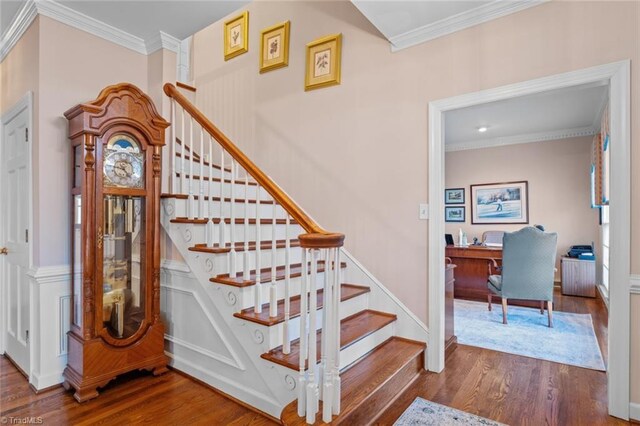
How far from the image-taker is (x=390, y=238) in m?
2.89

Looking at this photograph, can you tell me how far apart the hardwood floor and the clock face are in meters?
1.41

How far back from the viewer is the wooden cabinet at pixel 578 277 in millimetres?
5004

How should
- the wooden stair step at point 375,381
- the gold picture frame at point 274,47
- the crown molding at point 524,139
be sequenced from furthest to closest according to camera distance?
the crown molding at point 524,139, the gold picture frame at point 274,47, the wooden stair step at point 375,381

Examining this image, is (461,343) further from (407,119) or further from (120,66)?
(120,66)

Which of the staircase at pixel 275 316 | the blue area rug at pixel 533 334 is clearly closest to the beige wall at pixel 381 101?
the staircase at pixel 275 316

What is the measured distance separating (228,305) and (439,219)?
64.4 inches

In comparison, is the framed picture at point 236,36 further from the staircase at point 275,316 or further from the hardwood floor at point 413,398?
the hardwood floor at point 413,398

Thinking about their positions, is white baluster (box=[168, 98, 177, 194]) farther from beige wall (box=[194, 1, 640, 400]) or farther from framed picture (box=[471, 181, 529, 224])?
framed picture (box=[471, 181, 529, 224])

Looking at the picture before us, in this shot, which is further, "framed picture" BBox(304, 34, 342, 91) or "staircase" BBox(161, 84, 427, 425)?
"framed picture" BBox(304, 34, 342, 91)

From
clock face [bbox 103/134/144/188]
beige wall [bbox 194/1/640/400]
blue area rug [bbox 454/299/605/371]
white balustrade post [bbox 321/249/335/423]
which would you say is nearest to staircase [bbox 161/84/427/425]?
white balustrade post [bbox 321/249/335/423]

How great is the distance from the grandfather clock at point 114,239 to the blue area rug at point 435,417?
→ 1.77 m

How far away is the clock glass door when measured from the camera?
238 centimetres

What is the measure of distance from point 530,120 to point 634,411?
4332mm

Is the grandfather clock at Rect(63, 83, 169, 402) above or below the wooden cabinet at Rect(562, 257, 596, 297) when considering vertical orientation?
above
